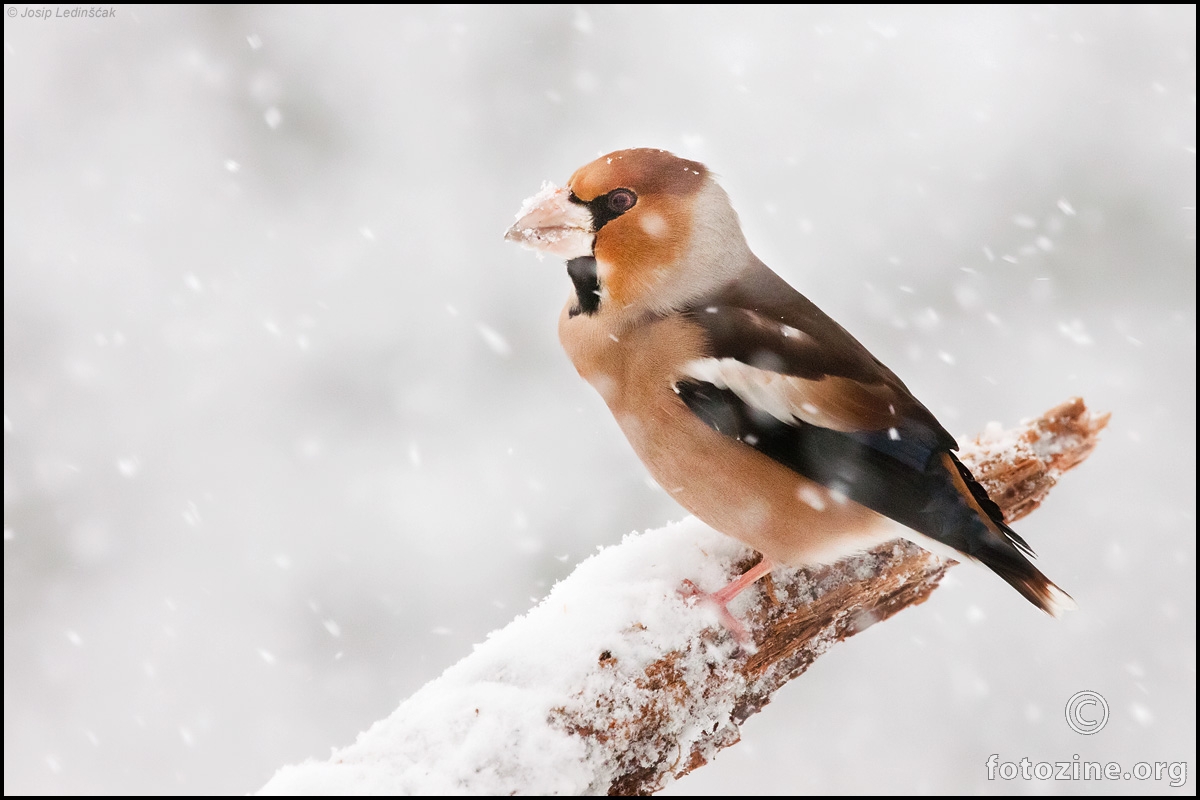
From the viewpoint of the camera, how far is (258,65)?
7.30 meters

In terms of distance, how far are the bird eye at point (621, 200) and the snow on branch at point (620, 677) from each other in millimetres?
994

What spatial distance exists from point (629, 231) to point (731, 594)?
108 centimetres

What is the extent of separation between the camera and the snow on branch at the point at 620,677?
81.7 inches

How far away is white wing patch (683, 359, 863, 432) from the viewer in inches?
103

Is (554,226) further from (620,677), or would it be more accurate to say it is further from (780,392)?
(620,677)

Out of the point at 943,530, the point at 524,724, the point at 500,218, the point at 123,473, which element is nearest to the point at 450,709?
the point at 524,724

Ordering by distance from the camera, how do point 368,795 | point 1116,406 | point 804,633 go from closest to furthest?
point 368,795 < point 804,633 < point 1116,406

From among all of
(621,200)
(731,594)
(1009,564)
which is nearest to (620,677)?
(731,594)

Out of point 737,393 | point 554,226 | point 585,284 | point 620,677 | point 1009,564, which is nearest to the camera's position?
point 620,677

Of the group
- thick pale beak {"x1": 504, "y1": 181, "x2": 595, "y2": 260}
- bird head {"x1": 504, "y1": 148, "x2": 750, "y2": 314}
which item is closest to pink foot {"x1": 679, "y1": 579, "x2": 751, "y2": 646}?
bird head {"x1": 504, "y1": 148, "x2": 750, "y2": 314}

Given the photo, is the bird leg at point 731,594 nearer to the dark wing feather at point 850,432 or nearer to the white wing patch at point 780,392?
the dark wing feather at point 850,432

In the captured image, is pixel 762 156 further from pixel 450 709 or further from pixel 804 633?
pixel 450 709

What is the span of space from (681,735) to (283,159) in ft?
20.6

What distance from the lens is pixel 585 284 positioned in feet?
9.59
